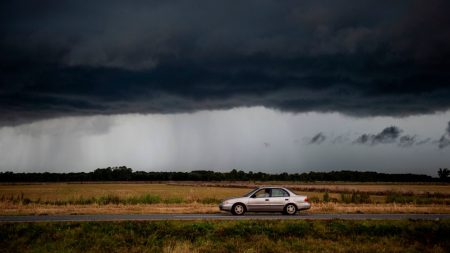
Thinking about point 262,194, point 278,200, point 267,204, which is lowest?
point 267,204

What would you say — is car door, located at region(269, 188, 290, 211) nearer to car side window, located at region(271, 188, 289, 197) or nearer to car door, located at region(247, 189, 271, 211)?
car side window, located at region(271, 188, 289, 197)

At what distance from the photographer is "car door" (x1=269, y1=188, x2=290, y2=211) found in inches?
1107

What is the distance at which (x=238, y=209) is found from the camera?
28.2 m

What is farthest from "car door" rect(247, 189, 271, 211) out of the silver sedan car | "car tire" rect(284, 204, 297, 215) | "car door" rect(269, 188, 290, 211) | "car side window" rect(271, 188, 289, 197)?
"car tire" rect(284, 204, 297, 215)

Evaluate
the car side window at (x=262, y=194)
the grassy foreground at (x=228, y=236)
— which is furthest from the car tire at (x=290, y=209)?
the grassy foreground at (x=228, y=236)

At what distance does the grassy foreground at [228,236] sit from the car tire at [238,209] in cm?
495

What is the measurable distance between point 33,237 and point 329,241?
45.7 ft

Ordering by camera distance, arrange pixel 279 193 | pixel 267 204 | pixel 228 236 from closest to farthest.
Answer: pixel 228 236, pixel 267 204, pixel 279 193

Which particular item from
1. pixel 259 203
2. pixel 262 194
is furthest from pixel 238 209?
pixel 262 194

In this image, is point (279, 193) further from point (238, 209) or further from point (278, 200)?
point (238, 209)

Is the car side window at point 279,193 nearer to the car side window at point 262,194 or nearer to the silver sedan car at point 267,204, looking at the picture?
the silver sedan car at point 267,204

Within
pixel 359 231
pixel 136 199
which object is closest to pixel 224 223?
pixel 359 231

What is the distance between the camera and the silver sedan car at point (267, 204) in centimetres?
2816

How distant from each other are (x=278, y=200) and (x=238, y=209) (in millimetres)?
2502
